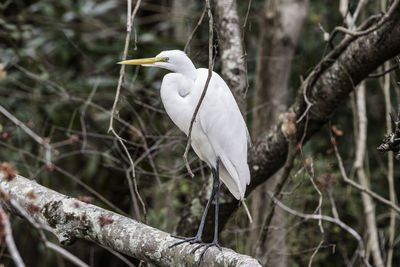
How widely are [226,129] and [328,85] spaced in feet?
1.49

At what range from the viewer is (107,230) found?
1622 mm

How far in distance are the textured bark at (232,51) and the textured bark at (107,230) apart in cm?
98

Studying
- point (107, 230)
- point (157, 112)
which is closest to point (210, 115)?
point (107, 230)

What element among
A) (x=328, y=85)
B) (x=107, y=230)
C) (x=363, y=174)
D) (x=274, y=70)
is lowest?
(x=107, y=230)

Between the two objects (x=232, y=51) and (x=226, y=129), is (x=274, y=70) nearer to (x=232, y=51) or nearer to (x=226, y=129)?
(x=232, y=51)

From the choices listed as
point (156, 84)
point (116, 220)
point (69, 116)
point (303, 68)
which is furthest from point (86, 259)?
point (116, 220)

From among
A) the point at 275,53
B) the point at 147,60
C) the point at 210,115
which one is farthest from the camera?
the point at 275,53

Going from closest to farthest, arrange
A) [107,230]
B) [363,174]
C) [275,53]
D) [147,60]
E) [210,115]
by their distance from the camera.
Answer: [107,230] < [147,60] < [210,115] < [363,174] < [275,53]

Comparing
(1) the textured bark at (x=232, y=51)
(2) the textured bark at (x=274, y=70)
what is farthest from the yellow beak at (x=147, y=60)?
(2) the textured bark at (x=274, y=70)

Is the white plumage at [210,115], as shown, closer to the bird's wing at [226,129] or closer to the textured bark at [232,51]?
the bird's wing at [226,129]

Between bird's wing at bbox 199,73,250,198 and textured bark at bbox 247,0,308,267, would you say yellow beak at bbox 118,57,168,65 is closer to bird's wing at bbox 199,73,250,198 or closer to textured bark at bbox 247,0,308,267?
bird's wing at bbox 199,73,250,198

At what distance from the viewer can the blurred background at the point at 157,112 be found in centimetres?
298

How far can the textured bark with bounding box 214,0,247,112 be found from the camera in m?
2.39

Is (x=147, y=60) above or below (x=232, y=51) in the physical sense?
below
